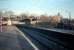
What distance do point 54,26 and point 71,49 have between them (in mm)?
75693

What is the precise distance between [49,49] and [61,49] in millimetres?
848

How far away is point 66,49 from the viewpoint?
1595 cm

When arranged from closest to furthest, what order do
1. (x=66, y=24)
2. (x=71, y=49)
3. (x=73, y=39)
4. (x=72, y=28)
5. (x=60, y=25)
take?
(x=71, y=49)
(x=73, y=39)
(x=72, y=28)
(x=66, y=24)
(x=60, y=25)

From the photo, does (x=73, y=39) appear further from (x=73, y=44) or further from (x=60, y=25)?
(x=60, y=25)

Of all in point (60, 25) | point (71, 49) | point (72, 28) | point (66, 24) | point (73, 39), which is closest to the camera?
point (71, 49)

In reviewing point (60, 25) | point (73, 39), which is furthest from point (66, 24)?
point (73, 39)

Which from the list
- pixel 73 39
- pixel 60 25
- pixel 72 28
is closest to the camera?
pixel 73 39

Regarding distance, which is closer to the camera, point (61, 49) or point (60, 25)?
point (61, 49)

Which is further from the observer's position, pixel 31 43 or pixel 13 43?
pixel 31 43

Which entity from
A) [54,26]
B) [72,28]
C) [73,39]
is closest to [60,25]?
[54,26]

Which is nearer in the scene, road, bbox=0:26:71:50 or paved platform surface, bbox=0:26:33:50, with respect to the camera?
paved platform surface, bbox=0:26:33:50

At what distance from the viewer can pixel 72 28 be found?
247 ft

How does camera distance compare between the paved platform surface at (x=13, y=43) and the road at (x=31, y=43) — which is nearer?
the paved platform surface at (x=13, y=43)

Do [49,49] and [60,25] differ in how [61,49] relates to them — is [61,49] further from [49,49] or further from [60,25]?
[60,25]
